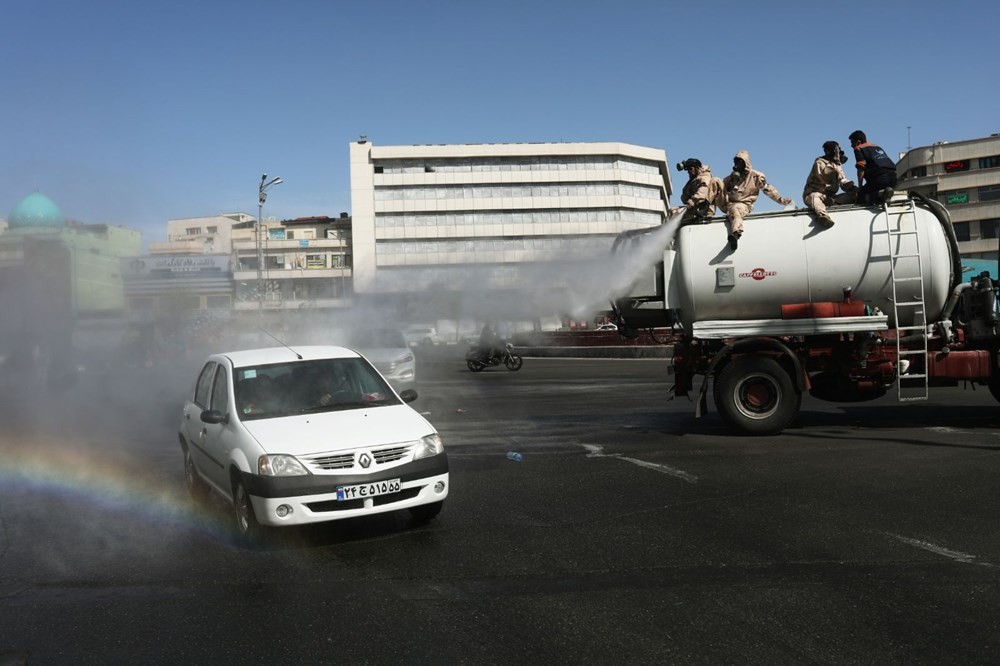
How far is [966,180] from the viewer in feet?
237

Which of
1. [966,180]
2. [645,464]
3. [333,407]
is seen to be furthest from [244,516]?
[966,180]

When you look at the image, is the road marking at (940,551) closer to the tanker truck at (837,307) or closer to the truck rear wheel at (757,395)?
the truck rear wheel at (757,395)

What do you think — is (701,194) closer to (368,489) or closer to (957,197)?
(368,489)

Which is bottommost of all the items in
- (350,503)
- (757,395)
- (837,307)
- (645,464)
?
(645,464)

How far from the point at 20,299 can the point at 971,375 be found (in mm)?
15216

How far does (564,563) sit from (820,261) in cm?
732

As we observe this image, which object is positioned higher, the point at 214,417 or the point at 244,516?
the point at 214,417

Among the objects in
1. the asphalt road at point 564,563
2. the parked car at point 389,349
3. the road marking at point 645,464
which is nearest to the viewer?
the asphalt road at point 564,563

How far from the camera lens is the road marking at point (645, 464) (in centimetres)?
851

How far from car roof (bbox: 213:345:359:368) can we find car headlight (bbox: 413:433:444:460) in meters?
1.70

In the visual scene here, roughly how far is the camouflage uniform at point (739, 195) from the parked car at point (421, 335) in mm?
8691

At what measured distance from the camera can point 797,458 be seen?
9.33 metres

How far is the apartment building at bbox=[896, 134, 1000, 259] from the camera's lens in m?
71.1

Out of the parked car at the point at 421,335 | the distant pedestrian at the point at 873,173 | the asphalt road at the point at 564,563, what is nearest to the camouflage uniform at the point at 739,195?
the distant pedestrian at the point at 873,173
